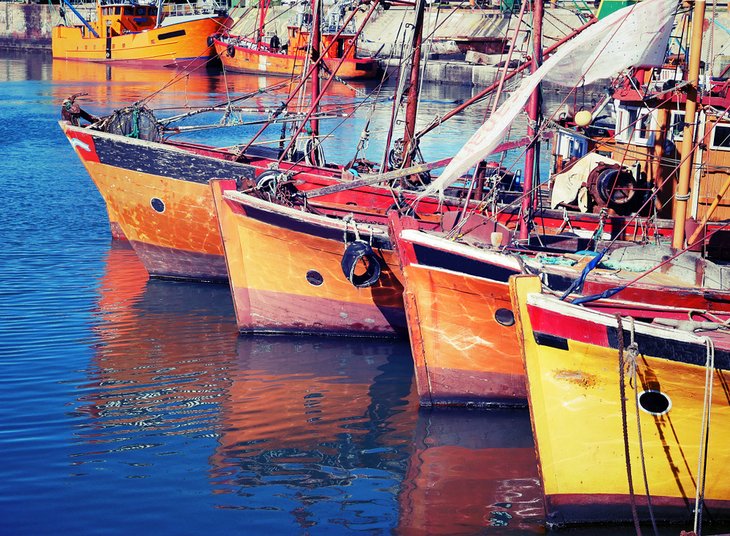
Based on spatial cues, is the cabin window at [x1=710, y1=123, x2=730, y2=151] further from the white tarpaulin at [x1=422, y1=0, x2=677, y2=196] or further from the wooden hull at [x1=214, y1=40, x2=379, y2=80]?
the wooden hull at [x1=214, y1=40, x2=379, y2=80]

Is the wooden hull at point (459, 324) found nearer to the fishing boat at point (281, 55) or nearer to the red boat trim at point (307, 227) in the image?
the red boat trim at point (307, 227)

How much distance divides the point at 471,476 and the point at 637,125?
25.5 ft

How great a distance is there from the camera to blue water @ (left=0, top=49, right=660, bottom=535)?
916 cm

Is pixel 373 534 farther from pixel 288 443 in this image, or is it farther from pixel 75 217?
pixel 75 217

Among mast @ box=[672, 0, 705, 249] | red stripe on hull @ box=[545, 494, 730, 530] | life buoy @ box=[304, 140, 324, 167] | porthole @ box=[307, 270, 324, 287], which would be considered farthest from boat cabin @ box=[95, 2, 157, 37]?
red stripe on hull @ box=[545, 494, 730, 530]

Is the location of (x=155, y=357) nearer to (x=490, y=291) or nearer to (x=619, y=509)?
(x=490, y=291)

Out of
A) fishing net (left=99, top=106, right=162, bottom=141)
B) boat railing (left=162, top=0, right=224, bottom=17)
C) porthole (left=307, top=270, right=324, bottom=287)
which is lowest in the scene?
porthole (left=307, top=270, right=324, bottom=287)

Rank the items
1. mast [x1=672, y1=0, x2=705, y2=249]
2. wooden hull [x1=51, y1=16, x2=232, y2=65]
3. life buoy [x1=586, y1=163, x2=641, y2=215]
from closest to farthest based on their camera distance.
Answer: mast [x1=672, y1=0, x2=705, y2=249]
life buoy [x1=586, y1=163, x2=641, y2=215]
wooden hull [x1=51, y1=16, x2=232, y2=65]

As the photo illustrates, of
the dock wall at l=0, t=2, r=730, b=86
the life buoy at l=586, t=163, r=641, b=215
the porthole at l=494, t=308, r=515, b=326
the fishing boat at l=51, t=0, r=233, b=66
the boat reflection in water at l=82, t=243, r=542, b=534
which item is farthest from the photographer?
the fishing boat at l=51, t=0, r=233, b=66

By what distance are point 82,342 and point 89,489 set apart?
477cm

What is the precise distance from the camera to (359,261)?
43.5 ft

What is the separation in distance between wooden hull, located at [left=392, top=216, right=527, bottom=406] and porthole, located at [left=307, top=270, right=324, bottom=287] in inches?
107

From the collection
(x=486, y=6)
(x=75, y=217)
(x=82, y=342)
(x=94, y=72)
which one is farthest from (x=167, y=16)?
(x=82, y=342)

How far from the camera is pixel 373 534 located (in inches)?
349
